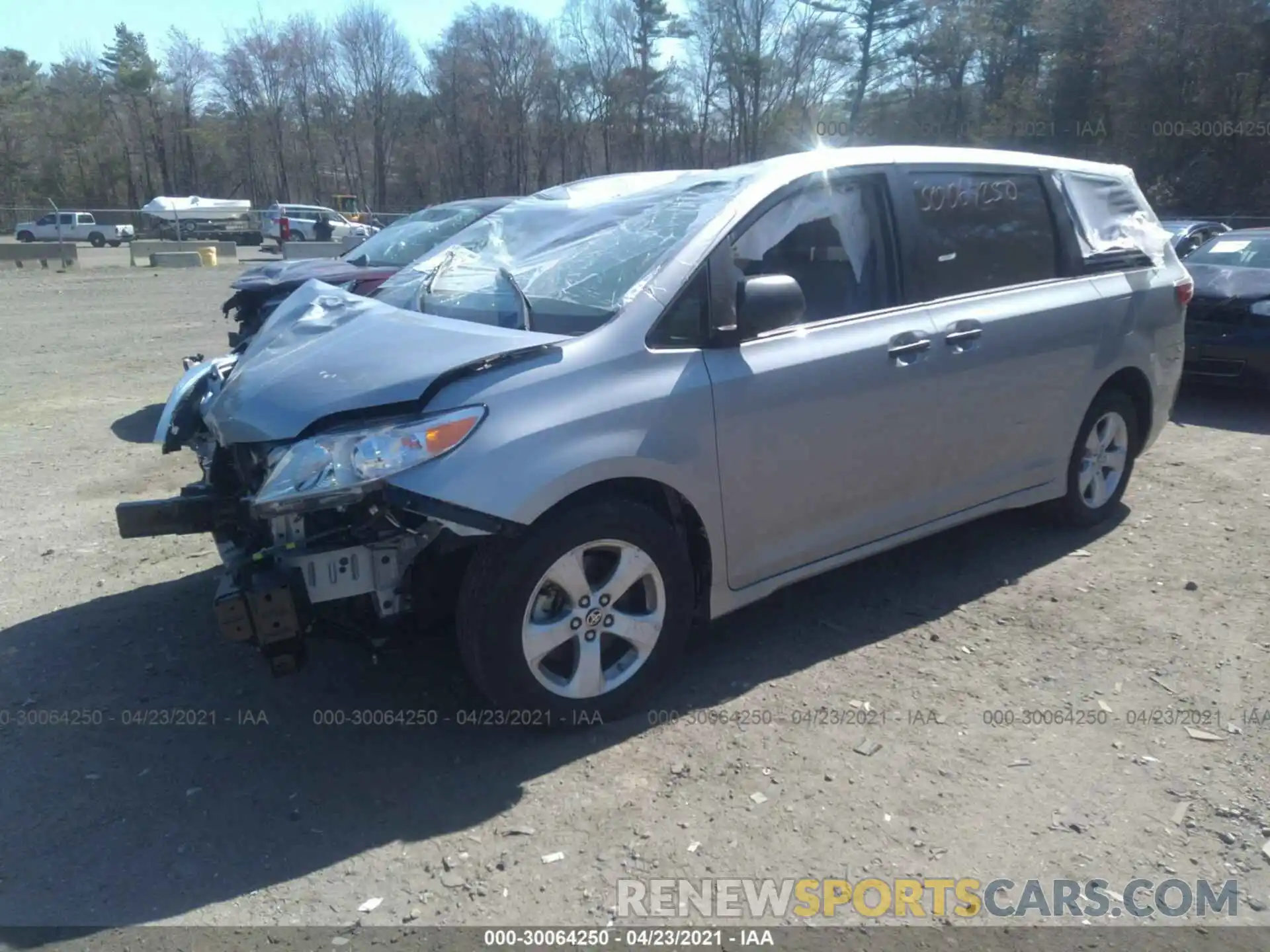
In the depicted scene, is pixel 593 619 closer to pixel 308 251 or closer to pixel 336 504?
pixel 336 504

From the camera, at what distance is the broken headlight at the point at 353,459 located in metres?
3.01

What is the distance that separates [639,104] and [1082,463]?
5716cm

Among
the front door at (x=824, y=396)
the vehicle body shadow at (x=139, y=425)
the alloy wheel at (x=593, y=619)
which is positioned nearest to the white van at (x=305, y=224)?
the vehicle body shadow at (x=139, y=425)

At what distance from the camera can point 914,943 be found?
2.57 m

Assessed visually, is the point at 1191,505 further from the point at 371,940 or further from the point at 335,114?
the point at 335,114

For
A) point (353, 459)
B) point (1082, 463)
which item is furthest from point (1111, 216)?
point (353, 459)

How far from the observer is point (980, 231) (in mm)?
4641

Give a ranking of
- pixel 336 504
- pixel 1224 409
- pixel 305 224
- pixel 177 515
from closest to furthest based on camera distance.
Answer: pixel 336 504 < pixel 177 515 < pixel 1224 409 < pixel 305 224

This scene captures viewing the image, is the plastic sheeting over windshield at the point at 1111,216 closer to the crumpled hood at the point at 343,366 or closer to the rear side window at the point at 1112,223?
the rear side window at the point at 1112,223

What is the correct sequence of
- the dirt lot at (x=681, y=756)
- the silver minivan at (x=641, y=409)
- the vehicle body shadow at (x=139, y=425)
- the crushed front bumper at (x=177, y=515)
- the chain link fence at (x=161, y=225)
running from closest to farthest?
1. the dirt lot at (x=681, y=756)
2. the silver minivan at (x=641, y=409)
3. the crushed front bumper at (x=177, y=515)
4. the vehicle body shadow at (x=139, y=425)
5. the chain link fence at (x=161, y=225)

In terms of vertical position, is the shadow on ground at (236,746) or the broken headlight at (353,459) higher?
the broken headlight at (353,459)

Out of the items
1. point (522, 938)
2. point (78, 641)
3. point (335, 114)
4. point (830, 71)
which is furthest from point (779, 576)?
point (335, 114)

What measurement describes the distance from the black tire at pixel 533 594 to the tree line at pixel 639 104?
17.8m

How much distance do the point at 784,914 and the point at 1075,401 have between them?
3.33 metres
